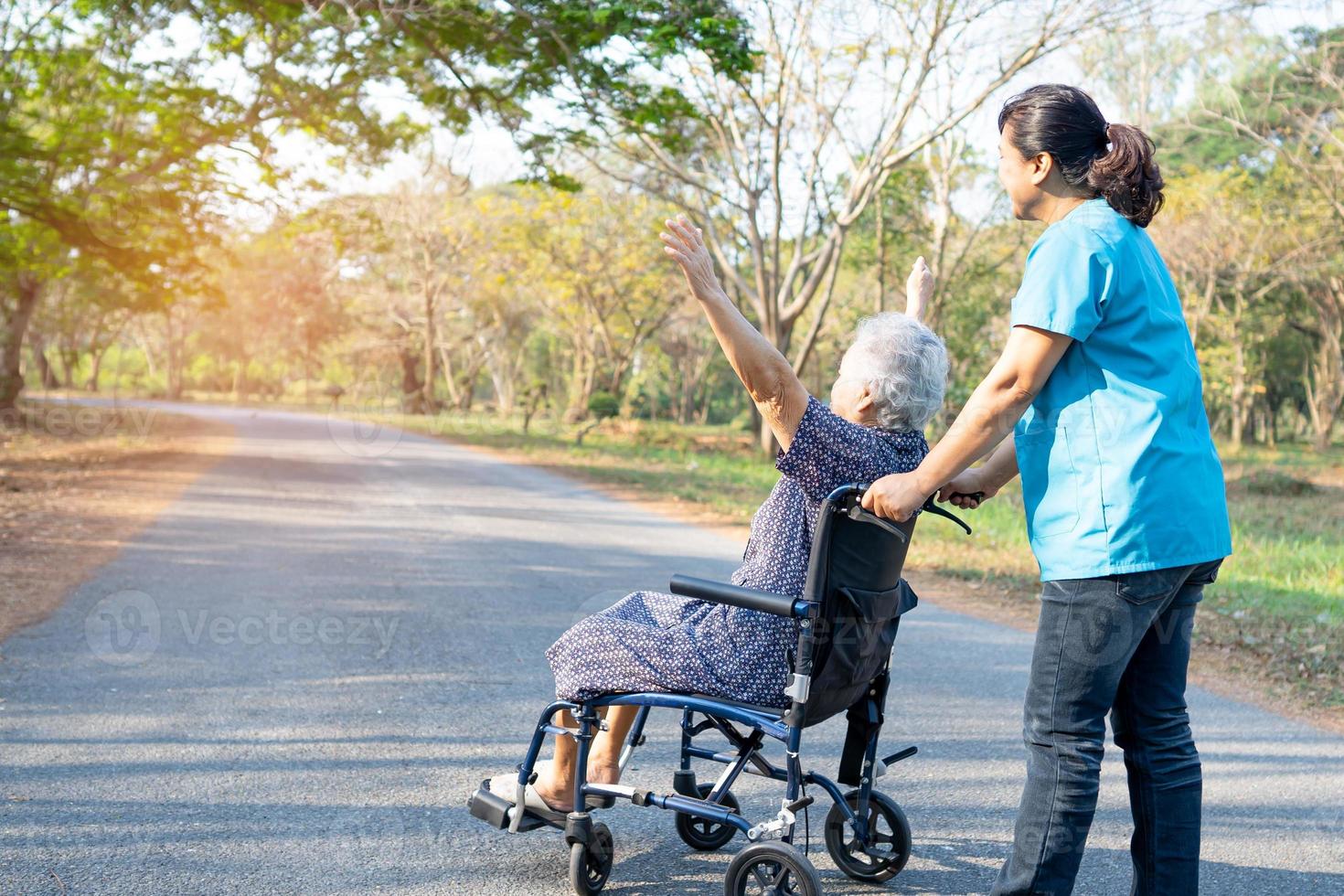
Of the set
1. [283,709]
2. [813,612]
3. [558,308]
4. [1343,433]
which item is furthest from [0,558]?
[1343,433]

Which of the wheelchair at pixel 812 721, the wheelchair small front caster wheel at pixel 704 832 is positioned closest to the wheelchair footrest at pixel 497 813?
the wheelchair at pixel 812 721

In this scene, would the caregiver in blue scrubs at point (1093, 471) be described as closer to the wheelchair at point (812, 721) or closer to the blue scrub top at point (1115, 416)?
the blue scrub top at point (1115, 416)

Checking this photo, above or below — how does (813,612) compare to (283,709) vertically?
above

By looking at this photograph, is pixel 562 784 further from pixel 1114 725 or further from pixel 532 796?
pixel 1114 725

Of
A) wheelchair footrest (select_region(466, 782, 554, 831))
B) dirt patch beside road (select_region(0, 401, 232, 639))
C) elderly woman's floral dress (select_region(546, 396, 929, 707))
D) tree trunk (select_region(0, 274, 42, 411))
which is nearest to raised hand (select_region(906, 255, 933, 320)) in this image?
elderly woman's floral dress (select_region(546, 396, 929, 707))

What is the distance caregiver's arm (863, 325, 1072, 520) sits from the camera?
251cm

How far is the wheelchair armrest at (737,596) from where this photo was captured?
9.02ft

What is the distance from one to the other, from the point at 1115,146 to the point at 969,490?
934mm

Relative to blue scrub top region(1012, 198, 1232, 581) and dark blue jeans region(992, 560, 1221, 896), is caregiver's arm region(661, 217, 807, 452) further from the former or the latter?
dark blue jeans region(992, 560, 1221, 896)

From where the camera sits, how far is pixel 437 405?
1599 inches

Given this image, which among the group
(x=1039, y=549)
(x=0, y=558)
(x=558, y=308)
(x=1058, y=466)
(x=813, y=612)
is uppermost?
(x=558, y=308)

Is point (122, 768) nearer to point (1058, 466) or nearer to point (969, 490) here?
point (969, 490)

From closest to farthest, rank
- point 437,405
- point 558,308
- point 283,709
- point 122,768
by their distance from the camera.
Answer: point 122,768, point 283,709, point 558,308, point 437,405

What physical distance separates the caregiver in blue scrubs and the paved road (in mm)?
773
